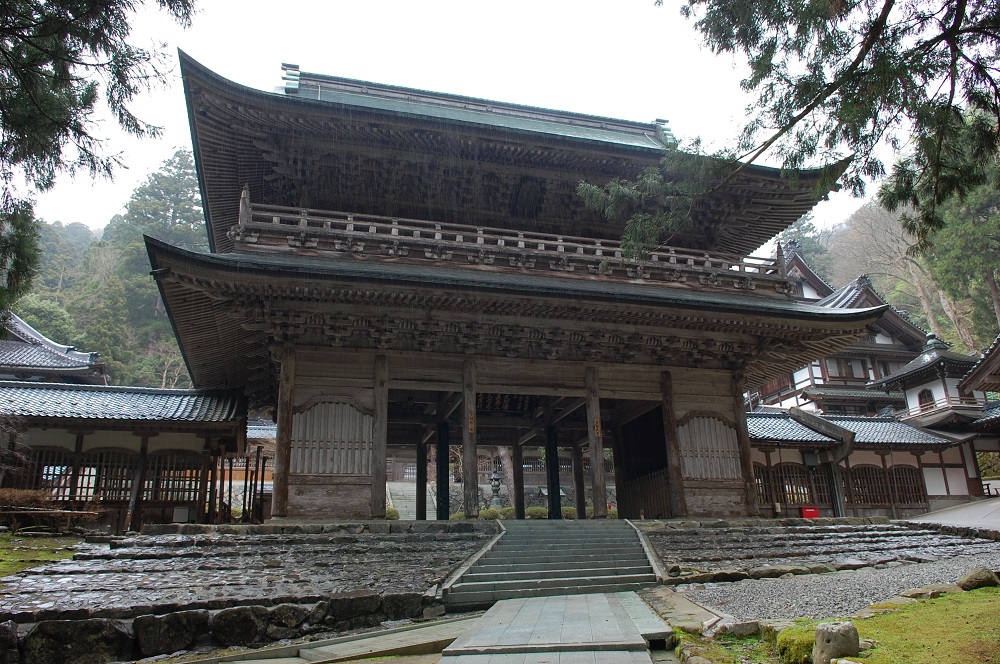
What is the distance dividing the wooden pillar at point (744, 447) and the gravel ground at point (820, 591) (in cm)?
502

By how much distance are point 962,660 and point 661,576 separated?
5.81 meters

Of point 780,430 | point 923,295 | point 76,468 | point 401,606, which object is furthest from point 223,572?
point 923,295

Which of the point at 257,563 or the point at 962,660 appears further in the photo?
the point at 257,563

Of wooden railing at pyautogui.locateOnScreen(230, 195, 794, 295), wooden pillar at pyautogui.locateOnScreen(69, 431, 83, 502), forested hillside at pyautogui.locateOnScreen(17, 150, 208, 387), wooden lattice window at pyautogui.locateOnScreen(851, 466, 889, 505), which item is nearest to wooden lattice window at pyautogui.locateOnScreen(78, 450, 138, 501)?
wooden pillar at pyautogui.locateOnScreen(69, 431, 83, 502)

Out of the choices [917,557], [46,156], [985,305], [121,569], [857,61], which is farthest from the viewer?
[985,305]

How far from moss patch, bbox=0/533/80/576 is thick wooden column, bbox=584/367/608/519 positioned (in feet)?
33.5

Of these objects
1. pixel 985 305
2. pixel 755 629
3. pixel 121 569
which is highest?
pixel 985 305

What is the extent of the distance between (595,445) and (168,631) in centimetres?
1034

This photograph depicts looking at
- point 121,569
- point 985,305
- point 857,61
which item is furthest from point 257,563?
point 985,305

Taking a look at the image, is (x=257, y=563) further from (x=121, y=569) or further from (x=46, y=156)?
(x=46, y=156)

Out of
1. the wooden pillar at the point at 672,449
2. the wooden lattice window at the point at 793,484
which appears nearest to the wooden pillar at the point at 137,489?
the wooden pillar at the point at 672,449

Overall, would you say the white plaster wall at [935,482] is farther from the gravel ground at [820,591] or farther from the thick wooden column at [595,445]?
the thick wooden column at [595,445]

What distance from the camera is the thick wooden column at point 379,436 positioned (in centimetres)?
1356

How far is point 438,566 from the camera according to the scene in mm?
9930
